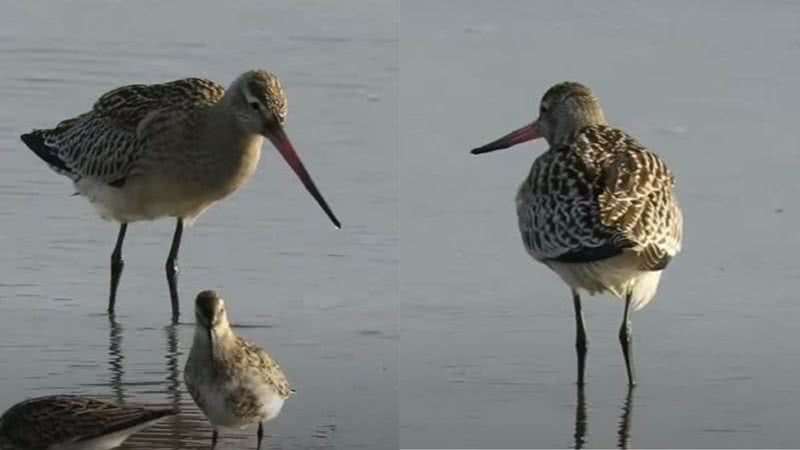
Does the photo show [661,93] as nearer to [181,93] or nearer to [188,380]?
[181,93]

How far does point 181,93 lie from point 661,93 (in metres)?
2.90

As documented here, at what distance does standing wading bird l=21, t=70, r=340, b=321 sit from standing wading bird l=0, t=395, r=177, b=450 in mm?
2370

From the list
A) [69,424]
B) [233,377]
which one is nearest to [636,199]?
[233,377]

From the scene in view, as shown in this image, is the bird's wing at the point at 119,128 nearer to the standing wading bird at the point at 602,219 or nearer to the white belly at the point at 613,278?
the standing wading bird at the point at 602,219

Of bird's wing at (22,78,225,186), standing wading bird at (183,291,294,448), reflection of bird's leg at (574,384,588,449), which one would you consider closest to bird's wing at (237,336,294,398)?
standing wading bird at (183,291,294,448)

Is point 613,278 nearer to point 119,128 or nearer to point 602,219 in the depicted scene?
point 602,219

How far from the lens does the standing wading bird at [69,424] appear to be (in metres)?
7.39

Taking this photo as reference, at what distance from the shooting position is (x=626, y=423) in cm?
801

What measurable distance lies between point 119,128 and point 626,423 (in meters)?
3.67

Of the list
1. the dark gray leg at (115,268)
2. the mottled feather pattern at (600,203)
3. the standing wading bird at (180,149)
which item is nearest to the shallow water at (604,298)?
the mottled feather pattern at (600,203)

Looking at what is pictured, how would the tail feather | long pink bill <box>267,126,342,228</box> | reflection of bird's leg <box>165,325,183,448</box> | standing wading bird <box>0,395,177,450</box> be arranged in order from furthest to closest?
the tail feather
long pink bill <box>267,126,342,228</box>
reflection of bird's leg <box>165,325,183,448</box>
standing wading bird <box>0,395,177,450</box>

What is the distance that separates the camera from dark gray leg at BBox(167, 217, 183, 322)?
956 centimetres

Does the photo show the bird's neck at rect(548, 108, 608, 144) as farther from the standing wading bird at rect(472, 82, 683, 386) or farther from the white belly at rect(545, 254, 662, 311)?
the white belly at rect(545, 254, 662, 311)

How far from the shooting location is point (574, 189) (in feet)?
28.4
